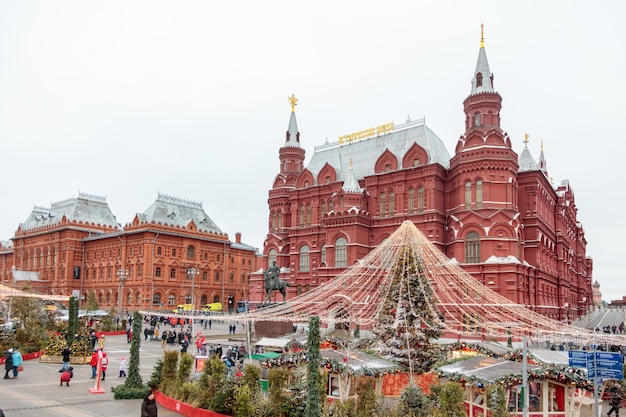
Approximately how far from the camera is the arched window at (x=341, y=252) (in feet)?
167

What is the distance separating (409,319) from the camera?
18.5 meters

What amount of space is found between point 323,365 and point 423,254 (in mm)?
5530

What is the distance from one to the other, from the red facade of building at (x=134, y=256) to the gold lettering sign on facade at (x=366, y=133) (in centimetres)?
2573

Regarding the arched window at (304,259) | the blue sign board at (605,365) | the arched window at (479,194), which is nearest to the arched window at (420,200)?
the arched window at (479,194)

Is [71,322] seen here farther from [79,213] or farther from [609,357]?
[79,213]

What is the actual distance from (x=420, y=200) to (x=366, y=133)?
13.5 metres

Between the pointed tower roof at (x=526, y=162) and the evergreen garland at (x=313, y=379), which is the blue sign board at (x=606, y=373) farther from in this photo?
the pointed tower roof at (x=526, y=162)

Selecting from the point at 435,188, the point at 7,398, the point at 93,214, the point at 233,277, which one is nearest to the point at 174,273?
the point at 233,277

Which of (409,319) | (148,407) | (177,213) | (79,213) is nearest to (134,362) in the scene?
(148,407)

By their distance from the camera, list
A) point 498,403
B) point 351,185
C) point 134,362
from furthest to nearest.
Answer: point 351,185, point 134,362, point 498,403

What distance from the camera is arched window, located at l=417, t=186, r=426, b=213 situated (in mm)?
48938

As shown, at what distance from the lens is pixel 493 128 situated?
1753 inches

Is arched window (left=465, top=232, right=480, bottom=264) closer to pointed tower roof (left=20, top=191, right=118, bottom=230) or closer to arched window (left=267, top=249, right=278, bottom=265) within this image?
arched window (left=267, top=249, right=278, bottom=265)

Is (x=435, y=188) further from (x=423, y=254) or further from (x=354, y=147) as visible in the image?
(x=423, y=254)
